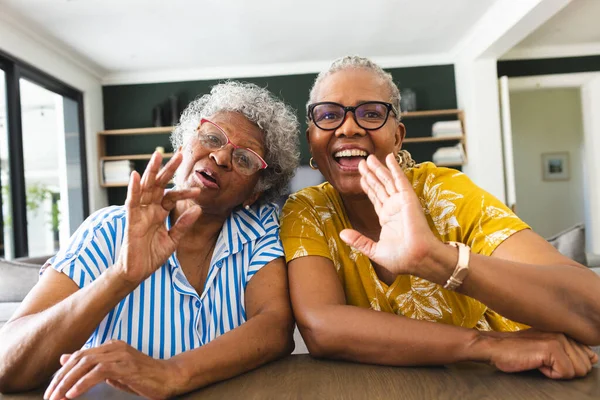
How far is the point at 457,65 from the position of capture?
6.59m

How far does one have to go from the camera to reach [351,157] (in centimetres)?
145

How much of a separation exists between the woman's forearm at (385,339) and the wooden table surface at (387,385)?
0.03 meters

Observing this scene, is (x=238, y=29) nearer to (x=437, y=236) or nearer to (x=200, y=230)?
(x=200, y=230)

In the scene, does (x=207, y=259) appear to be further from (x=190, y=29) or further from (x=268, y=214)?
(x=190, y=29)

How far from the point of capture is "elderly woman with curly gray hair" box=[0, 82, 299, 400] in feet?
3.18

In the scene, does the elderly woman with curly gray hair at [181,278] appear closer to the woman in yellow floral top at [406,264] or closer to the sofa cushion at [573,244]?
the woman in yellow floral top at [406,264]

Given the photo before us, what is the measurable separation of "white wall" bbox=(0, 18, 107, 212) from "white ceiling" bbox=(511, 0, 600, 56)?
5.34 m

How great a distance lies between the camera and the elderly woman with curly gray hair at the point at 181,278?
0.97 metres

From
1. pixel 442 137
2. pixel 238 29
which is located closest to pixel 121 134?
pixel 238 29

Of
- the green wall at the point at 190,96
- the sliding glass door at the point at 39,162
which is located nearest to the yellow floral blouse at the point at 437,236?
the sliding glass door at the point at 39,162

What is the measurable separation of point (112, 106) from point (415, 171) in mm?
6193

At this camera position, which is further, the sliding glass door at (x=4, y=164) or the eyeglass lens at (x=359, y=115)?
the sliding glass door at (x=4, y=164)

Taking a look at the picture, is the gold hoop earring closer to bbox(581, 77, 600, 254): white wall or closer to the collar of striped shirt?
the collar of striped shirt

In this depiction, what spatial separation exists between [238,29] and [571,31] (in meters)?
3.84
